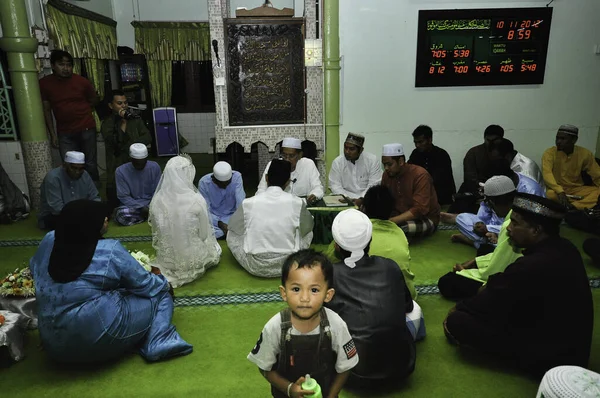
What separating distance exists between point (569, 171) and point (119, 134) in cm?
500

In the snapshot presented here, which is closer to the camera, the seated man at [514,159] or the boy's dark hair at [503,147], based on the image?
the seated man at [514,159]

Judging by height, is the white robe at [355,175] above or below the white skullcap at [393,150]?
below

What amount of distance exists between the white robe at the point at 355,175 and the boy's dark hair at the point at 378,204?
1.89 metres

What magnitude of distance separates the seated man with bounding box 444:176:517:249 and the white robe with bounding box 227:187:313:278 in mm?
1304

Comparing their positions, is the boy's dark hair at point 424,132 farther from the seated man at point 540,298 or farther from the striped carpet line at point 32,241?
the striped carpet line at point 32,241

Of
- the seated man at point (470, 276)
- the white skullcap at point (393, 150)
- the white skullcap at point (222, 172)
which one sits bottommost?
the seated man at point (470, 276)

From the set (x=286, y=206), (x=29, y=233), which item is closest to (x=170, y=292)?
(x=286, y=206)

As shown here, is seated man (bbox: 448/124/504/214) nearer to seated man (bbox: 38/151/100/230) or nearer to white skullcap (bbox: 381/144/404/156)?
white skullcap (bbox: 381/144/404/156)

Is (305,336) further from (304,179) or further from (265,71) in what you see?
(265,71)

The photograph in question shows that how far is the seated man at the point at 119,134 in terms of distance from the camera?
5297 millimetres

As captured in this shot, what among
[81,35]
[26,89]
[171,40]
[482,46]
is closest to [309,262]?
[482,46]

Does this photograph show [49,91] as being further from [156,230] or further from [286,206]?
[286,206]

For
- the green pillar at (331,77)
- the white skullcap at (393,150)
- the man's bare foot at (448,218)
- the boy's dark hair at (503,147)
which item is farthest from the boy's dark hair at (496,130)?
the green pillar at (331,77)

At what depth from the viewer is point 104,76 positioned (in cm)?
730
